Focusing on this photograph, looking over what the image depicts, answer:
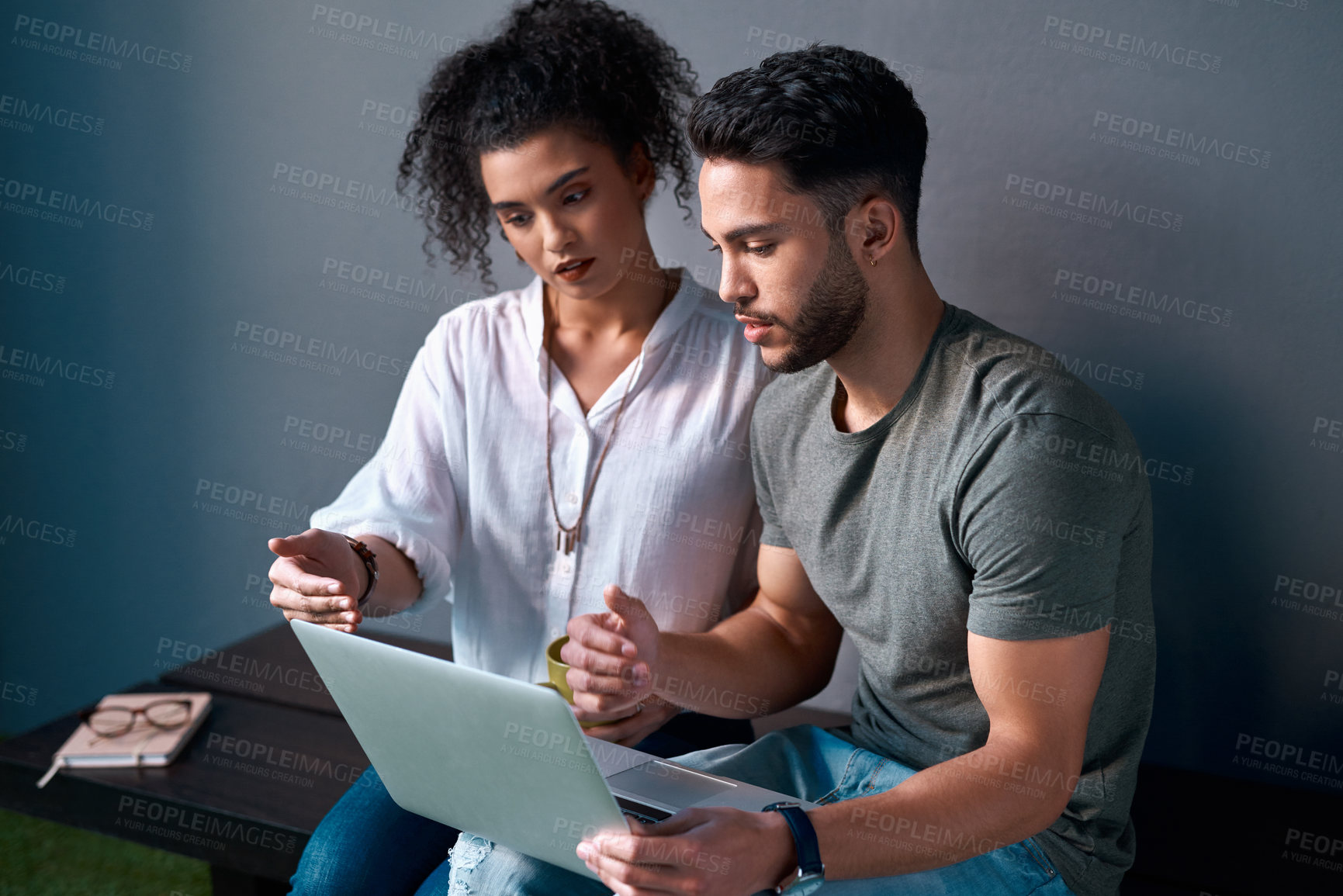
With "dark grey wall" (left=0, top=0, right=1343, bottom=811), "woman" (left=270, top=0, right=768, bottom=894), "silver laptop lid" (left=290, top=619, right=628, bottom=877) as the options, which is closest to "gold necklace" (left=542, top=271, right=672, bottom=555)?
"woman" (left=270, top=0, right=768, bottom=894)

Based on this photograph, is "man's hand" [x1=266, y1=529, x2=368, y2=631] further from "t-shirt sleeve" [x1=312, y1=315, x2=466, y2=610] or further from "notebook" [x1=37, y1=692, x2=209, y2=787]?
"notebook" [x1=37, y1=692, x2=209, y2=787]

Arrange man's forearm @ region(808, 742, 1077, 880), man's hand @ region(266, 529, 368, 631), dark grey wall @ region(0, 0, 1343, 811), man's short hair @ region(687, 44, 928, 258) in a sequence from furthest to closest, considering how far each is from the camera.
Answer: dark grey wall @ region(0, 0, 1343, 811)
man's hand @ region(266, 529, 368, 631)
man's short hair @ region(687, 44, 928, 258)
man's forearm @ region(808, 742, 1077, 880)

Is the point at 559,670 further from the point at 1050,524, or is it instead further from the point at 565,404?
the point at 1050,524

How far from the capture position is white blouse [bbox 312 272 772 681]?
1532 mm

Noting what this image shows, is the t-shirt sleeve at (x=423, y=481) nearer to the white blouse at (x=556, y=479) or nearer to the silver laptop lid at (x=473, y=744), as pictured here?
the white blouse at (x=556, y=479)

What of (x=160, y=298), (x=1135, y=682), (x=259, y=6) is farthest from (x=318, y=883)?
(x=259, y=6)

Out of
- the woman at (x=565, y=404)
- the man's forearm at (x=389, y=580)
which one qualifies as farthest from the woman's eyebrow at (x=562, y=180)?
the man's forearm at (x=389, y=580)

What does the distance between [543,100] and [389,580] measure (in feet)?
2.34

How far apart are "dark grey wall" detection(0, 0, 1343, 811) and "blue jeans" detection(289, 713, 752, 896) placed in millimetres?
711

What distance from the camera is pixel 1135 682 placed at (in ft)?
4.05

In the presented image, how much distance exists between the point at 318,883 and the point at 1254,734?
4.68ft

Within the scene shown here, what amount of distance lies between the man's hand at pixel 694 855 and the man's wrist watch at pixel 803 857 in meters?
0.02

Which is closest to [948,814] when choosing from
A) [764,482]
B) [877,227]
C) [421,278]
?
[764,482]

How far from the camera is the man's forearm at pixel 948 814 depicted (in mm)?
1028
